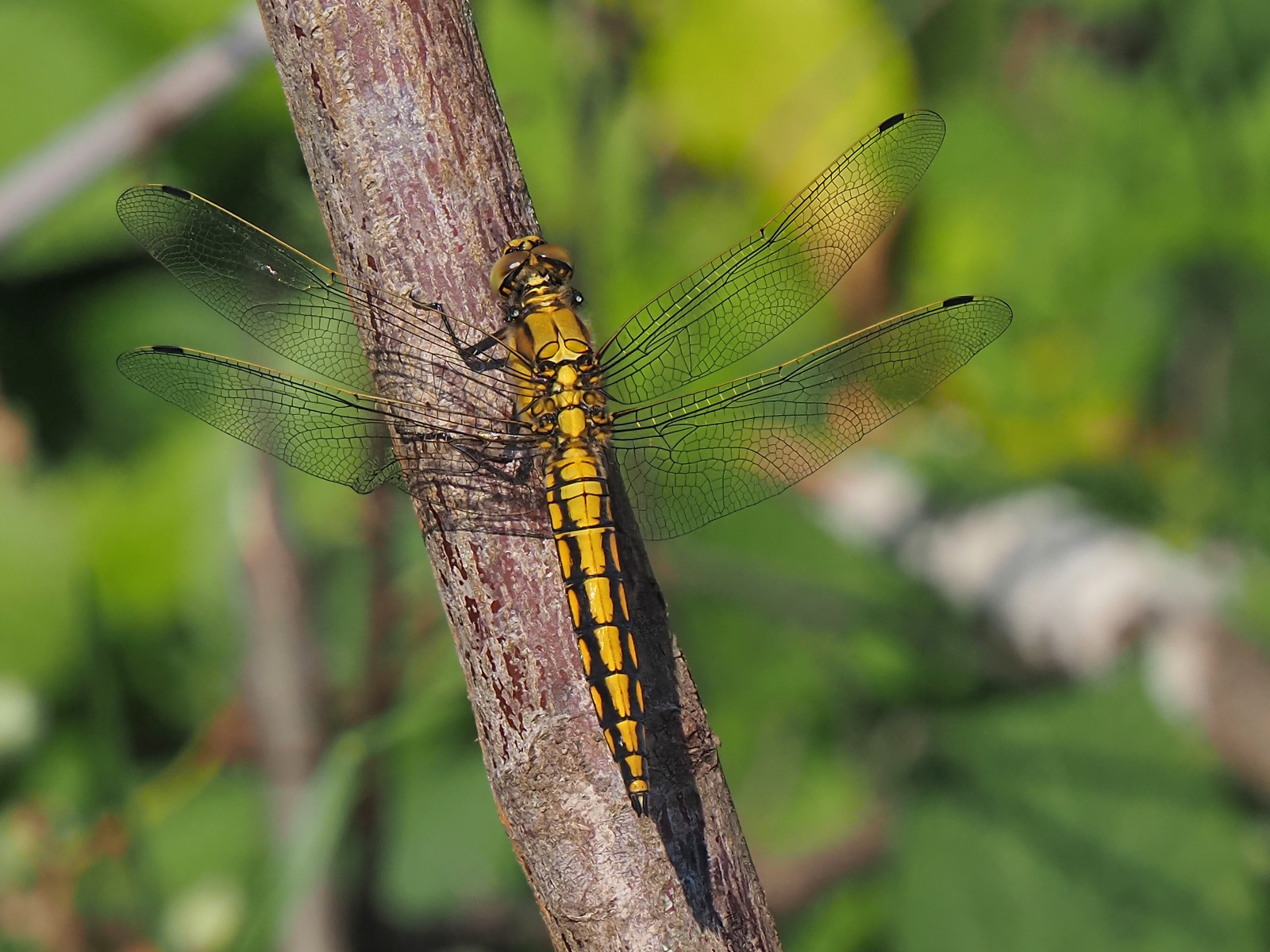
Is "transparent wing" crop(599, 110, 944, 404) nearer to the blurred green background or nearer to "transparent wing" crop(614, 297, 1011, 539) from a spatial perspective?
"transparent wing" crop(614, 297, 1011, 539)

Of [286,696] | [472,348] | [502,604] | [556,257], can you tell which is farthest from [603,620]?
[286,696]

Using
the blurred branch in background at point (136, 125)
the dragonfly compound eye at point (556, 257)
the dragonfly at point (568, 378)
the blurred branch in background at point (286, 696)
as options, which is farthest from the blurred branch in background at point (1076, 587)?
the blurred branch in background at point (136, 125)

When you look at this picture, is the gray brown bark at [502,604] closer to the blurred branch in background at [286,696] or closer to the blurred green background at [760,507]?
the blurred green background at [760,507]

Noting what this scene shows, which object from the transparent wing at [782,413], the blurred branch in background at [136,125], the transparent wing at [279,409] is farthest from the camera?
the blurred branch in background at [136,125]

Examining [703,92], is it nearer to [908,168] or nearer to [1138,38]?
[1138,38]

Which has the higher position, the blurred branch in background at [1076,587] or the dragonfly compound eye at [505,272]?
the dragonfly compound eye at [505,272]

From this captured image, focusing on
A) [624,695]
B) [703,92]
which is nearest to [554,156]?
[703,92]
